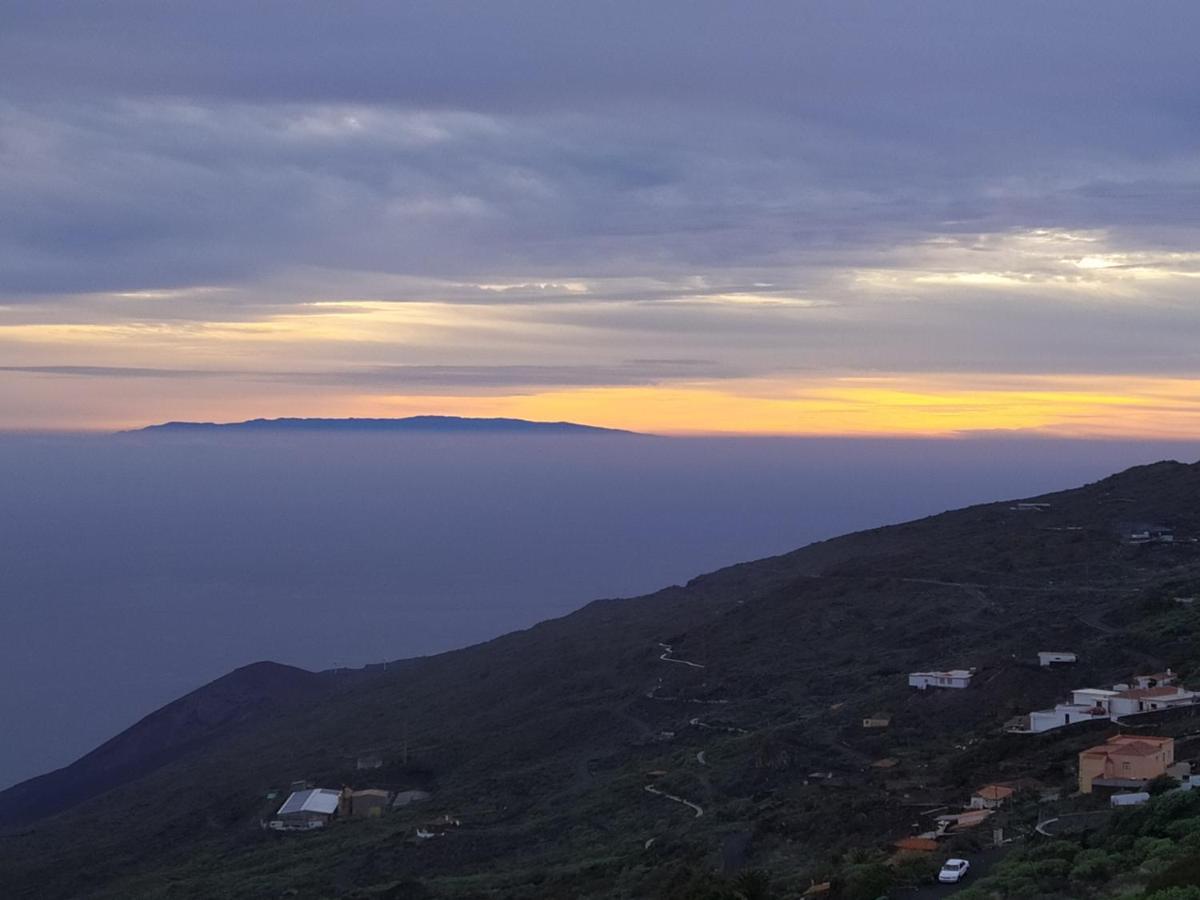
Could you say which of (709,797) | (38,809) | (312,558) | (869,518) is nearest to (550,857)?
(709,797)

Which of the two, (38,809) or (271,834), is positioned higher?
(271,834)

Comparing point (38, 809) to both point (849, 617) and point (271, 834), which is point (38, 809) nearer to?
point (271, 834)

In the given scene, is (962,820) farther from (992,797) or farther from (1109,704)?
(1109,704)

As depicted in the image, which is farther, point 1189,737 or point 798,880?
point 1189,737

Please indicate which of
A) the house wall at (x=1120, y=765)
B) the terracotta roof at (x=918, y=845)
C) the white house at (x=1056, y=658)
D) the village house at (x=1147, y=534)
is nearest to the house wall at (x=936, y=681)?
the white house at (x=1056, y=658)

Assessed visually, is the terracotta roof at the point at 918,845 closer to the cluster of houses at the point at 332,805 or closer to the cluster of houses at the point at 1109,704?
the cluster of houses at the point at 1109,704

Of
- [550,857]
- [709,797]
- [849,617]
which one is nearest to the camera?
[550,857]
